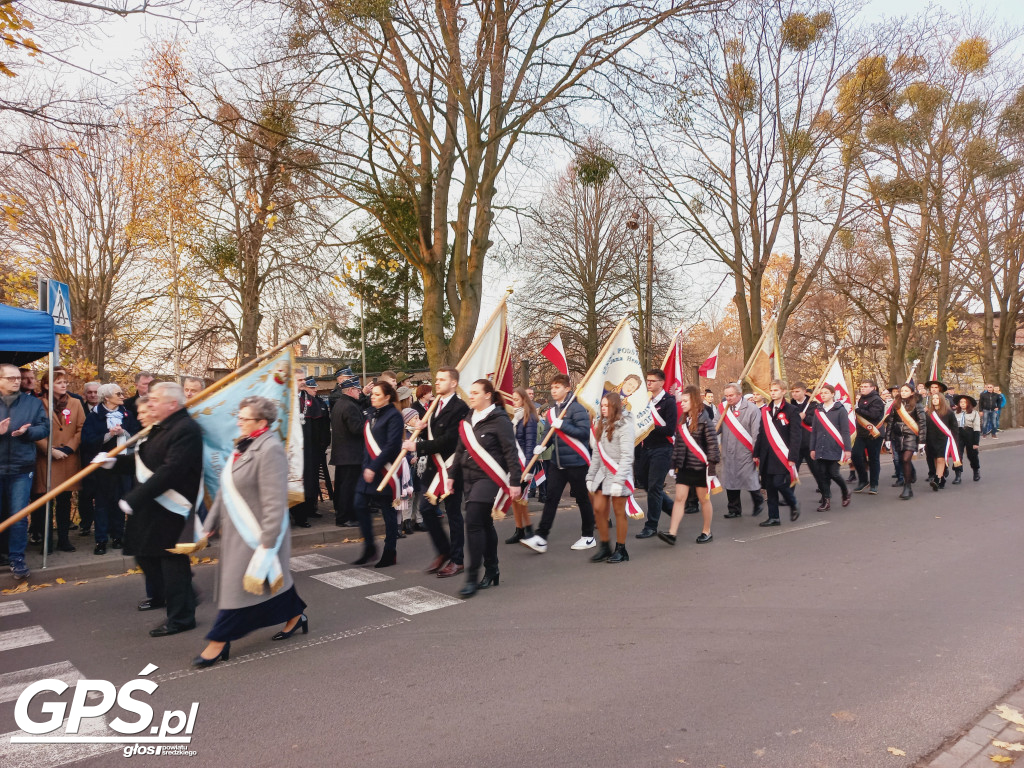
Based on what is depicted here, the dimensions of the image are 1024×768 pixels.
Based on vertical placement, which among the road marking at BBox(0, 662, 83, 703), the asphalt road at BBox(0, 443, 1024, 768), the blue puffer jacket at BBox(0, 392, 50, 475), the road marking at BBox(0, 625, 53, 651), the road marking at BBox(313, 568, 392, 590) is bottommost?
the asphalt road at BBox(0, 443, 1024, 768)

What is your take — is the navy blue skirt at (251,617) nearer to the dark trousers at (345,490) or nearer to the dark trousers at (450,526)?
the dark trousers at (450,526)

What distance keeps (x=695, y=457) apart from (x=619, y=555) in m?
1.75

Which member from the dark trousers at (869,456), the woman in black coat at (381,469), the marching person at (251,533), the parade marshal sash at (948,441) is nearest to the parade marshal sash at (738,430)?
the dark trousers at (869,456)

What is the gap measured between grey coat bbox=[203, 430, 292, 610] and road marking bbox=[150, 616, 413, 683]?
14.8 inches

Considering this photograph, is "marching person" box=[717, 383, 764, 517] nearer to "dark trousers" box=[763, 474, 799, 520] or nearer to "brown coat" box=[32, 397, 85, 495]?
"dark trousers" box=[763, 474, 799, 520]

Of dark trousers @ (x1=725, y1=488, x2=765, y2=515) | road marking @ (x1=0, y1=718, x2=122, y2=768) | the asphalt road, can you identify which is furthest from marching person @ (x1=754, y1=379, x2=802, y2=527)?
road marking @ (x1=0, y1=718, x2=122, y2=768)

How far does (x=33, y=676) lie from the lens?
15.0ft

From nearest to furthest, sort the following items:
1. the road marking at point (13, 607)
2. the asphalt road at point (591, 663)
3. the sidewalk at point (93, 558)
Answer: the asphalt road at point (591, 663) → the road marking at point (13, 607) → the sidewalk at point (93, 558)

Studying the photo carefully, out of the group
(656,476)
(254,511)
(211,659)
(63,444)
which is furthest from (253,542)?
(656,476)

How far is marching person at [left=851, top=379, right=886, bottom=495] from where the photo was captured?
12.8 metres

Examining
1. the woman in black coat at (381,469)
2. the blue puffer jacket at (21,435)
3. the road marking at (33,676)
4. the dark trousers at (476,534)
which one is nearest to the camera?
the road marking at (33,676)

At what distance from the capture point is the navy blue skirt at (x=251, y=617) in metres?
4.64

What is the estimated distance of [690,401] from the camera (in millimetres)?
8758

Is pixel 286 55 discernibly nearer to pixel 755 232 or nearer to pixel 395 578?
pixel 395 578
